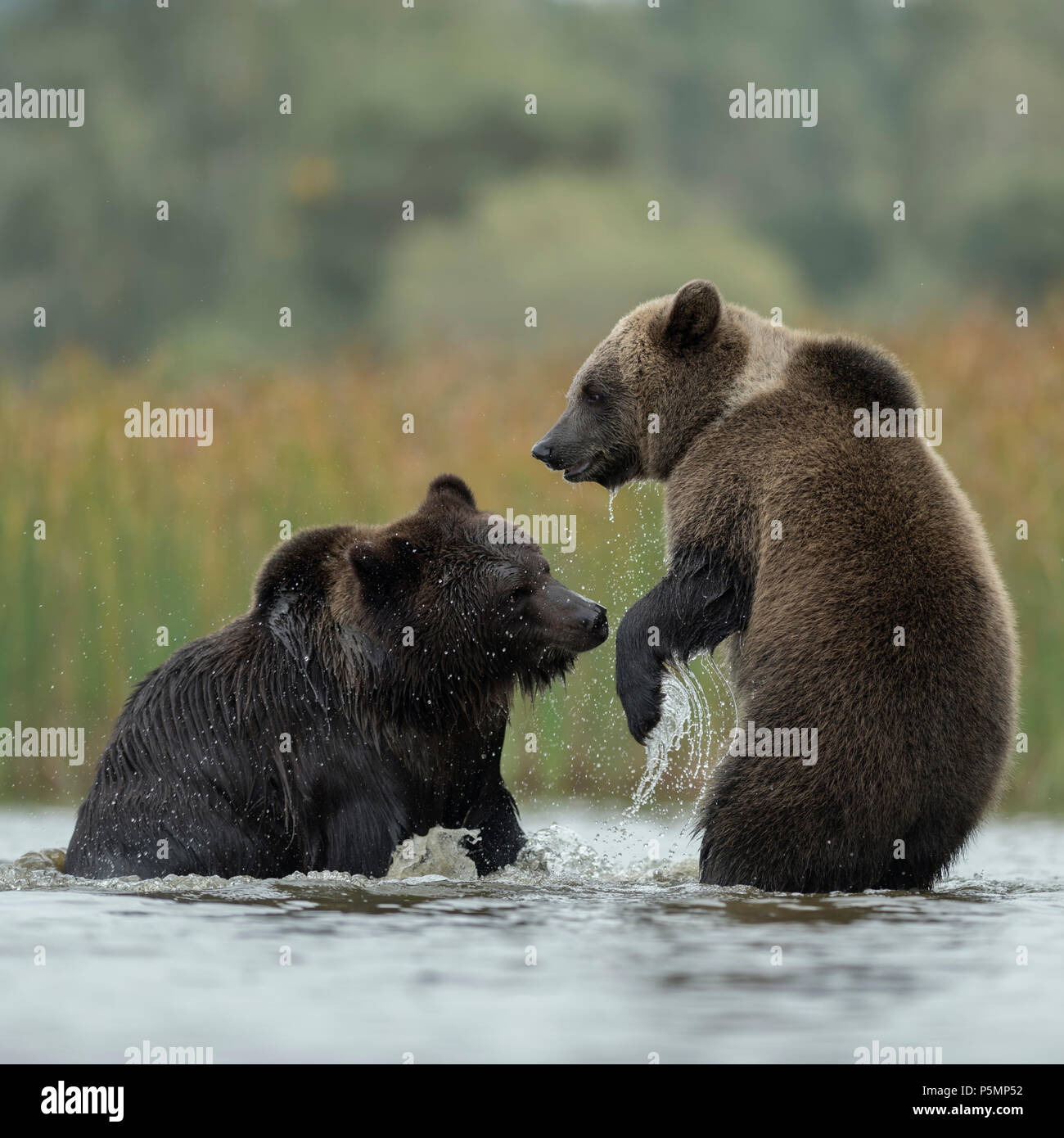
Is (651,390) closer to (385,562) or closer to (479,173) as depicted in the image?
(385,562)

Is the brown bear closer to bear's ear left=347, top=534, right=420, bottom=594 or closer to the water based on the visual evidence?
bear's ear left=347, top=534, right=420, bottom=594

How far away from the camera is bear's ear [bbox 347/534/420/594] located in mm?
6094

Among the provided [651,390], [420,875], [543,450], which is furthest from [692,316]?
[420,875]

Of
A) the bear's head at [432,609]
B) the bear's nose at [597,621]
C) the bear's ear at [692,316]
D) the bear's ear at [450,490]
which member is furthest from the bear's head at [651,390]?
the bear's nose at [597,621]

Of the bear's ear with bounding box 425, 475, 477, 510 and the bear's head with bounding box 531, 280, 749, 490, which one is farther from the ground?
the bear's head with bounding box 531, 280, 749, 490

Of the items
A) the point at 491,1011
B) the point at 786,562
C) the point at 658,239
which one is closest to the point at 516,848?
the point at 786,562

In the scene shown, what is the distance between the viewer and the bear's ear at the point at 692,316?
6.41 metres

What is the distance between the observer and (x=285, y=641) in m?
A: 6.27

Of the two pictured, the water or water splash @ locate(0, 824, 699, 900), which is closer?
the water

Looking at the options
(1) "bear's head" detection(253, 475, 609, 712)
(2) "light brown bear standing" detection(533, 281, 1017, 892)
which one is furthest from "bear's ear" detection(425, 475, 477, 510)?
(2) "light brown bear standing" detection(533, 281, 1017, 892)

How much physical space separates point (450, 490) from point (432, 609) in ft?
1.91

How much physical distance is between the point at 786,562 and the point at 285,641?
1780 mm

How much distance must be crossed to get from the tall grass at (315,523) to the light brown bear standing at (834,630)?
11.3 ft

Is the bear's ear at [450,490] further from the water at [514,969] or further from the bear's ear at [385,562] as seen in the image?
the water at [514,969]
